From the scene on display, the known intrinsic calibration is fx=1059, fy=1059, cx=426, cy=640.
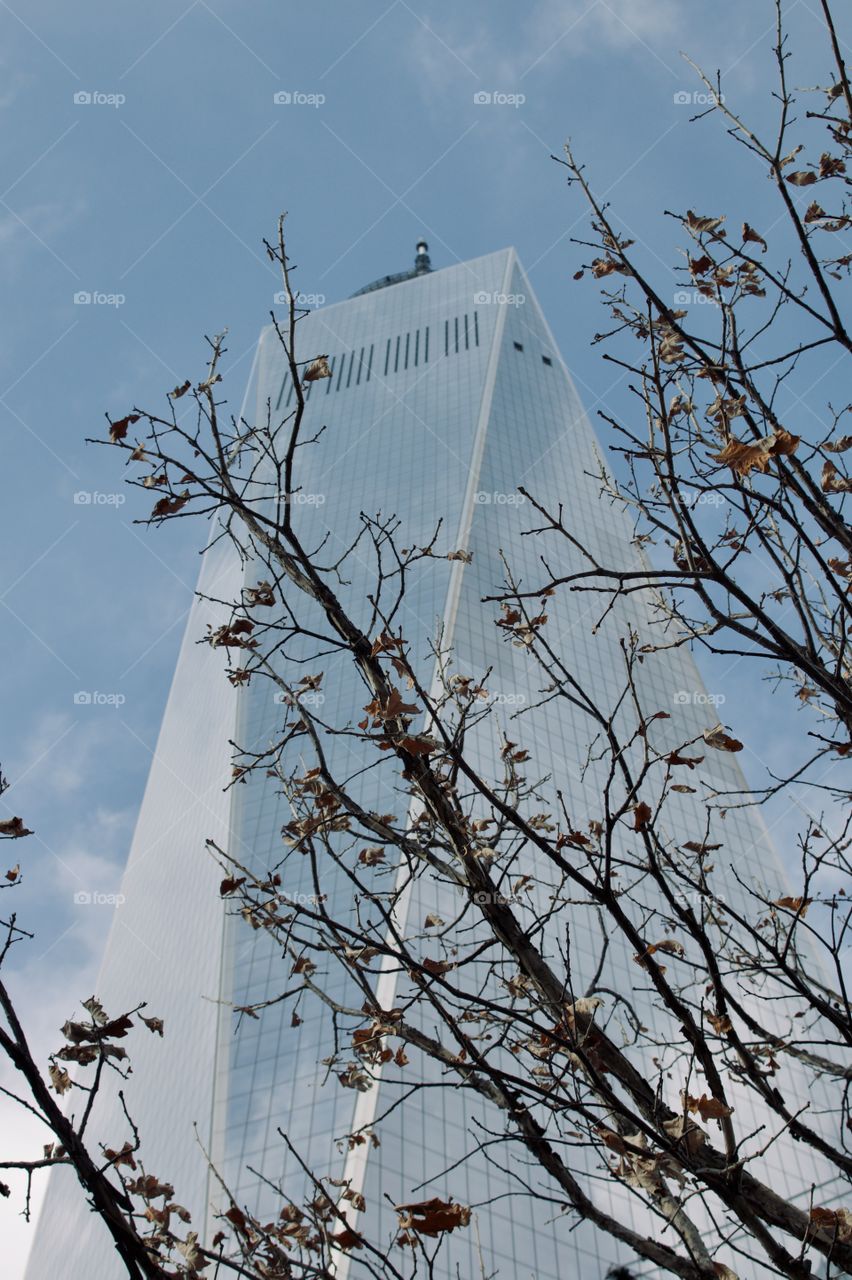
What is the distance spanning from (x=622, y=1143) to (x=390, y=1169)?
15.6 meters

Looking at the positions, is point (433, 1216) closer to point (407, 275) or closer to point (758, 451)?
point (758, 451)

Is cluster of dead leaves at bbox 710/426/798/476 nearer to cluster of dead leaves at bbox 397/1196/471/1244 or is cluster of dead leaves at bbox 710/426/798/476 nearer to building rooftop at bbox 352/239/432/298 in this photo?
cluster of dead leaves at bbox 397/1196/471/1244

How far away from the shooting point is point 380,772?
28.5 m

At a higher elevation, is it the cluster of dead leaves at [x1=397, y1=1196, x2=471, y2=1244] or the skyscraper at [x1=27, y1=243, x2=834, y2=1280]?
the skyscraper at [x1=27, y1=243, x2=834, y2=1280]

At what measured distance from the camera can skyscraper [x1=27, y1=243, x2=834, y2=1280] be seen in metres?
18.6

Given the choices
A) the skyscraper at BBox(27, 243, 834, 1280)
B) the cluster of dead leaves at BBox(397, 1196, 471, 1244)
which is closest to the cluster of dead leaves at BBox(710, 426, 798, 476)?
the cluster of dead leaves at BBox(397, 1196, 471, 1244)

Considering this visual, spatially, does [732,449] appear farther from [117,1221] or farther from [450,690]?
[117,1221]

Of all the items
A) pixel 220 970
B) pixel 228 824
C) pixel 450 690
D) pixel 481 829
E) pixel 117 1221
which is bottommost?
pixel 117 1221

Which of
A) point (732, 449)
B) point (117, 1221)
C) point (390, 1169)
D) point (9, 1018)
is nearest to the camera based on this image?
point (117, 1221)

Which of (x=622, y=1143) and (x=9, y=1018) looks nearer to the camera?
→ (x=9, y=1018)

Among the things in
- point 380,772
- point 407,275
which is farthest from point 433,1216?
point 407,275

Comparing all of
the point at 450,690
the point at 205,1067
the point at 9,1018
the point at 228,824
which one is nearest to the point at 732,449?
the point at 450,690

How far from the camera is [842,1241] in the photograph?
3.41 m

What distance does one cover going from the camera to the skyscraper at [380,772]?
18609 millimetres
